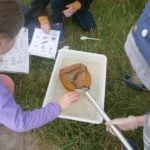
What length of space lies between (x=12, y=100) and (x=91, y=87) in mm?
630

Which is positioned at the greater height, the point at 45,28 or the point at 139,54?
the point at 139,54

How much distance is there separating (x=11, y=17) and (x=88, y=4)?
111cm

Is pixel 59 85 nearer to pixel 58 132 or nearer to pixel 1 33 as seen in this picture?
pixel 58 132

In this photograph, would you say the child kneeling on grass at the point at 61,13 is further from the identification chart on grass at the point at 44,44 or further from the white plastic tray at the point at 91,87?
the white plastic tray at the point at 91,87

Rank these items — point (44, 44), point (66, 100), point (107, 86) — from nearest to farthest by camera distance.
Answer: point (66, 100) → point (107, 86) → point (44, 44)

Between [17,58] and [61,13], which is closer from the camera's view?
[17,58]

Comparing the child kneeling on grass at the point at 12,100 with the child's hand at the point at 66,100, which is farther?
the child's hand at the point at 66,100

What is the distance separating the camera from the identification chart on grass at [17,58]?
1862 mm

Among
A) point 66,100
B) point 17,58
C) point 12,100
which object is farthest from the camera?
point 17,58

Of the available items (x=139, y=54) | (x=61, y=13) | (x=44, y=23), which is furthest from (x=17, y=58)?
(x=139, y=54)

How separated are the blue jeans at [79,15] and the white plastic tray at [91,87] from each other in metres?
0.35

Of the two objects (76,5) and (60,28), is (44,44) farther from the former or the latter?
(76,5)

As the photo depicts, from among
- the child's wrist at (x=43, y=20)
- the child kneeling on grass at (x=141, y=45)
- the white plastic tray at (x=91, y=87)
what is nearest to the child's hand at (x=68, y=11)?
the child's wrist at (x=43, y=20)

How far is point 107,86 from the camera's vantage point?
200 cm
